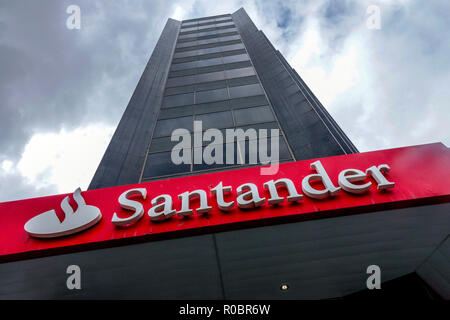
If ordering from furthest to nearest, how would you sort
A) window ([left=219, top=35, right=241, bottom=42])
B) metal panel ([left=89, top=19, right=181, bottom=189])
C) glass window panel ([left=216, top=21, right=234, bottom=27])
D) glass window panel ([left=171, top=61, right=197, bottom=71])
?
glass window panel ([left=216, top=21, right=234, bottom=27]), window ([left=219, top=35, right=241, bottom=42]), glass window panel ([left=171, top=61, right=197, bottom=71]), metal panel ([left=89, top=19, right=181, bottom=189])

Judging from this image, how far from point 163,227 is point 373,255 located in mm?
5268

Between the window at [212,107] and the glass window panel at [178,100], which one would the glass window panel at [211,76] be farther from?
the window at [212,107]

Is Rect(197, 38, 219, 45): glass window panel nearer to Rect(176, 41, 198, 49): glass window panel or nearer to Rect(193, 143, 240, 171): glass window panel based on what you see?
Rect(176, 41, 198, 49): glass window panel

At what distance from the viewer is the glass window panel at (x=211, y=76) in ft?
53.7

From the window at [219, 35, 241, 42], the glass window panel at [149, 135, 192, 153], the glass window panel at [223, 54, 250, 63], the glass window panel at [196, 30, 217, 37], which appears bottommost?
the glass window panel at [149, 135, 192, 153]

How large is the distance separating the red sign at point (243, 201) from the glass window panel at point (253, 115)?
6206mm

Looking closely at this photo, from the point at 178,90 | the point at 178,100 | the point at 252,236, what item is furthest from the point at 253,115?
the point at 252,236

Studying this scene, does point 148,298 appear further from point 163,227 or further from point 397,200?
point 397,200

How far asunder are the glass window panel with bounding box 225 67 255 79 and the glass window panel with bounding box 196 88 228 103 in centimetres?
185

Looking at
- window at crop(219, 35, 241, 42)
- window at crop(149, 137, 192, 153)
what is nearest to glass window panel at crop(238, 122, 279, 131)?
window at crop(149, 137, 192, 153)

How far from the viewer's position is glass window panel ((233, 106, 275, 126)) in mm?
12378

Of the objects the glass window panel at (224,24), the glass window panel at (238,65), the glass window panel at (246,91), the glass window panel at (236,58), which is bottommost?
the glass window panel at (246,91)

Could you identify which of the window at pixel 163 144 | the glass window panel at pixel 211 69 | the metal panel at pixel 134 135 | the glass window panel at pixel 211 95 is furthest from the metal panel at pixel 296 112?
the metal panel at pixel 134 135
